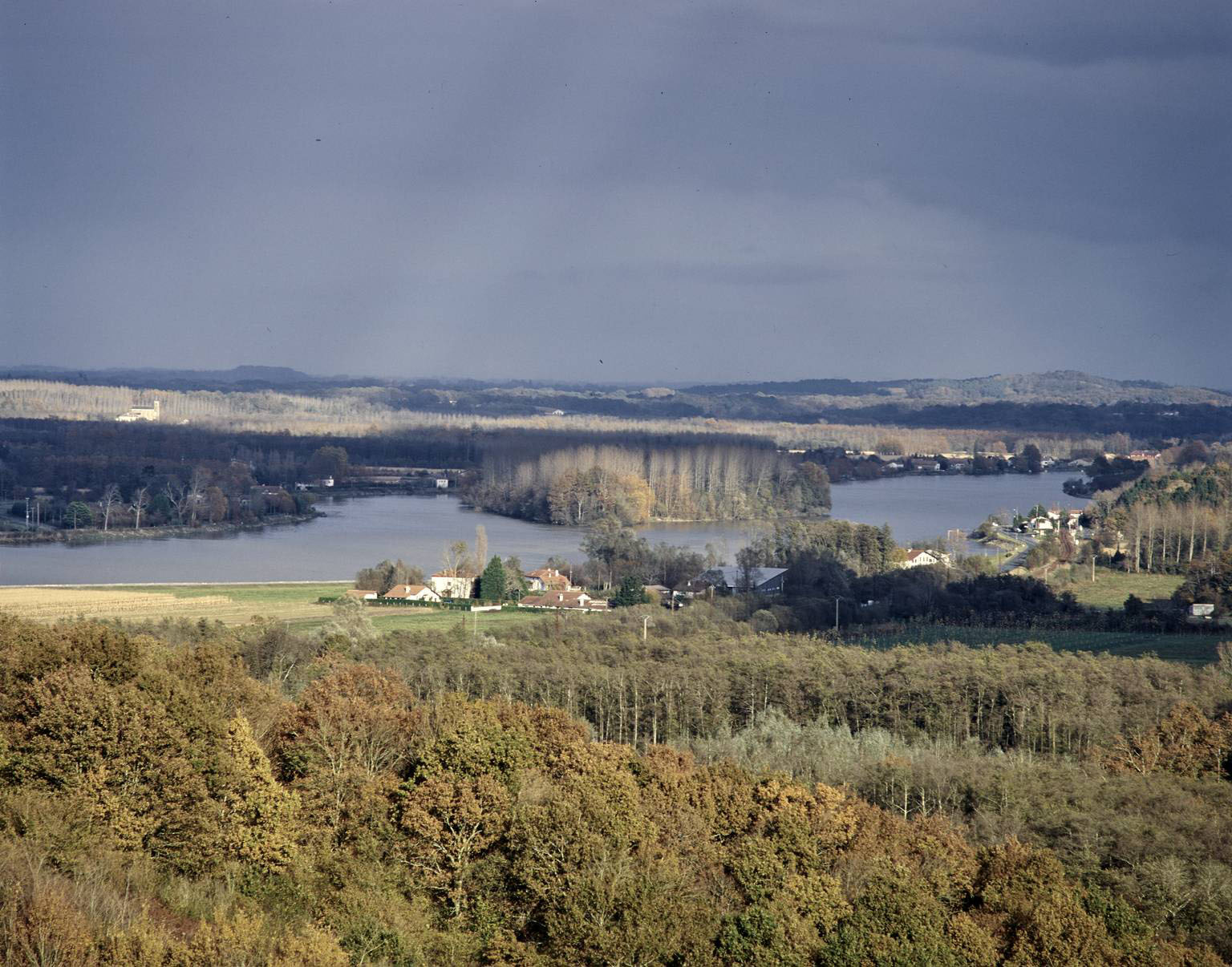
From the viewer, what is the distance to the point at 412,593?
76.0 feet

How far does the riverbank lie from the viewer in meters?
31.9

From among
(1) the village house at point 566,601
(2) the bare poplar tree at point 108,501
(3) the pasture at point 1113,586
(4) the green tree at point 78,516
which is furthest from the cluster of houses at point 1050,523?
(4) the green tree at point 78,516

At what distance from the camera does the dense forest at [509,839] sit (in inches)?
249

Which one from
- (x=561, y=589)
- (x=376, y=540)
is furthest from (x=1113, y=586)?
(x=376, y=540)

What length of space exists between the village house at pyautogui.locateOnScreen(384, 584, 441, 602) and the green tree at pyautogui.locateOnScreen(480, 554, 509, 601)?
76cm

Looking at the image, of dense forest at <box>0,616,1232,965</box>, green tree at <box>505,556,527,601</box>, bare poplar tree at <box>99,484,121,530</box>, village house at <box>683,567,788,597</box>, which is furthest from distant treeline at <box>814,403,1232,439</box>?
dense forest at <box>0,616,1232,965</box>

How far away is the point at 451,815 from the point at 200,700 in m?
1.92

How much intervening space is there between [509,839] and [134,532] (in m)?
29.0

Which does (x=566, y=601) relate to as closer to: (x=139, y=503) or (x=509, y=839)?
(x=509, y=839)

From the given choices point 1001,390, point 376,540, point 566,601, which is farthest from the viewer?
point 1001,390

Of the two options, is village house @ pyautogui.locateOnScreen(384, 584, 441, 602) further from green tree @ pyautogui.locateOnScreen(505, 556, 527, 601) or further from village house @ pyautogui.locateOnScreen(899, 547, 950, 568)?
village house @ pyautogui.locateOnScreen(899, 547, 950, 568)

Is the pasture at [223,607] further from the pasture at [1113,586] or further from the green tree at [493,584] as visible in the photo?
the pasture at [1113,586]

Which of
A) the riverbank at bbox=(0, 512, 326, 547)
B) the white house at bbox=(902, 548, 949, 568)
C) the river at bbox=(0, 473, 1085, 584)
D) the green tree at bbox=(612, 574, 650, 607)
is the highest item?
the white house at bbox=(902, 548, 949, 568)

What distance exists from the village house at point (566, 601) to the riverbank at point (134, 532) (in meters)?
13.2
